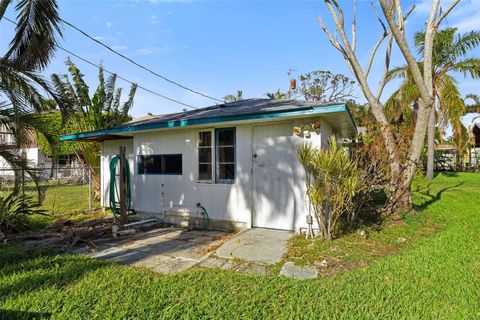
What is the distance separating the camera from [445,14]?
7.95 meters

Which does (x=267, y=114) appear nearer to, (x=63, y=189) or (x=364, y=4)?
(x=364, y=4)

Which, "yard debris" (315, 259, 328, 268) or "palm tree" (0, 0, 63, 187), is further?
"palm tree" (0, 0, 63, 187)

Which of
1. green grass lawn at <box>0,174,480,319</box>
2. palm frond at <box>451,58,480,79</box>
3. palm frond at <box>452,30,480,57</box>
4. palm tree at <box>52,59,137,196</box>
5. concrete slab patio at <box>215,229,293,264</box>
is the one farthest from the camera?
palm frond at <box>452,30,480,57</box>

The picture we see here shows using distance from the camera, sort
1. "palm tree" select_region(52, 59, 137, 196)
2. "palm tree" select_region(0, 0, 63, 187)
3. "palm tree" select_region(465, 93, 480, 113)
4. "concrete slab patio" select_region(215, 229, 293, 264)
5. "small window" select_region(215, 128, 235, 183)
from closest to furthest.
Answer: "concrete slab patio" select_region(215, 229, 293, 264) < "palm tree" select_region(0, 0, 63, 187) < "small window" select_region(215, 128, 235, 183) < "palm tree" select_region(52, 59, 137, 196) < "palm tree" select_region(465, 93, 480, 113)

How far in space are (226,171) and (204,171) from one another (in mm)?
651

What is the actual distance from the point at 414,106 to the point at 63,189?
72.0ft

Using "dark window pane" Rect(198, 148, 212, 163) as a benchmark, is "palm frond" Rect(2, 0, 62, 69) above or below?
above

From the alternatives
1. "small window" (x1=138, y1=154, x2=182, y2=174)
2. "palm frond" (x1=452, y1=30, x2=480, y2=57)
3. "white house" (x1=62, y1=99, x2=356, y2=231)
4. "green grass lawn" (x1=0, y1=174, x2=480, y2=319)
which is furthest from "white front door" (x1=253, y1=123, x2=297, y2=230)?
"palm frond" (x1=452, y1=30, x2=480, y2=57)

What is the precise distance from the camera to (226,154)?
732cm

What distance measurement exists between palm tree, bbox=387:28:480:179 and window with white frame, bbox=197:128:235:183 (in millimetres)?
12664

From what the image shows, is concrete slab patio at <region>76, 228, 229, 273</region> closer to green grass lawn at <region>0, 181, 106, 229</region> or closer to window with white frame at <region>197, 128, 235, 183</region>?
window with white frame at <region>197, 128, 235, 183</region>

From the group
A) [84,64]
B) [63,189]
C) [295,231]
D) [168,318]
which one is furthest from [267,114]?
[63,189]

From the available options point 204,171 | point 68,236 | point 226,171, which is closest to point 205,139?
point 204,171

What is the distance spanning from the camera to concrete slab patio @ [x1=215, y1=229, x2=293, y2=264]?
5059mm
